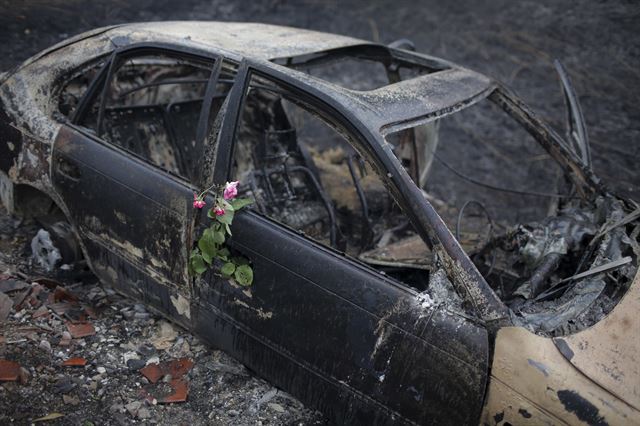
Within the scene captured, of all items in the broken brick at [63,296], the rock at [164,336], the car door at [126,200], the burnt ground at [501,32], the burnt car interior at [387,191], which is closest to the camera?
the burnt car interior at [387,191]

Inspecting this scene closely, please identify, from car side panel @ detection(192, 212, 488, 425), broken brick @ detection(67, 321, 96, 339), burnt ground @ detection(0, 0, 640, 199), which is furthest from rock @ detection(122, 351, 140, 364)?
burnt ground @ detection(0, 0, 640, 199)

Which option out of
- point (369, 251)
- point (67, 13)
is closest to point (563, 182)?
point (369, 251)

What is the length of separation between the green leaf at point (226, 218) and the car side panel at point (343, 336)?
3.5 inches

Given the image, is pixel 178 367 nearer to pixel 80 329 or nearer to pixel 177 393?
pixel 177 393

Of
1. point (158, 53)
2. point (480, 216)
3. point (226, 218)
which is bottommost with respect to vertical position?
point (480, 216)

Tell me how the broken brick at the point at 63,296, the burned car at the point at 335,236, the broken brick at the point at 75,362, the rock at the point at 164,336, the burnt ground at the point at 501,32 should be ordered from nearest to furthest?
the burned car at the point at 335,236 → the broken brick at the point at 75,362 → the rock at the point at 164,336 → the broken brick at the point at 63,296 → the burnt ground at the point at 501,32

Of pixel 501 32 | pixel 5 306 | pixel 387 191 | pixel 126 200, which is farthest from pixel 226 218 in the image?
pixel 501 32

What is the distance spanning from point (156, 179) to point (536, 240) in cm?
206

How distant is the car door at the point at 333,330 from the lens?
260 centimetres

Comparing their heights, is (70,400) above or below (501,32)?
below

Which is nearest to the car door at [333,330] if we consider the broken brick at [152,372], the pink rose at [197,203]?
the pink rose at [197,203]

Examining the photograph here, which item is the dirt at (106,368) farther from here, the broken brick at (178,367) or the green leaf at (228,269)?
the green leaf at (228,269)

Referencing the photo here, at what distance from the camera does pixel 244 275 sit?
9.65 ft

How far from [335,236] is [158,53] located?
1440mm
